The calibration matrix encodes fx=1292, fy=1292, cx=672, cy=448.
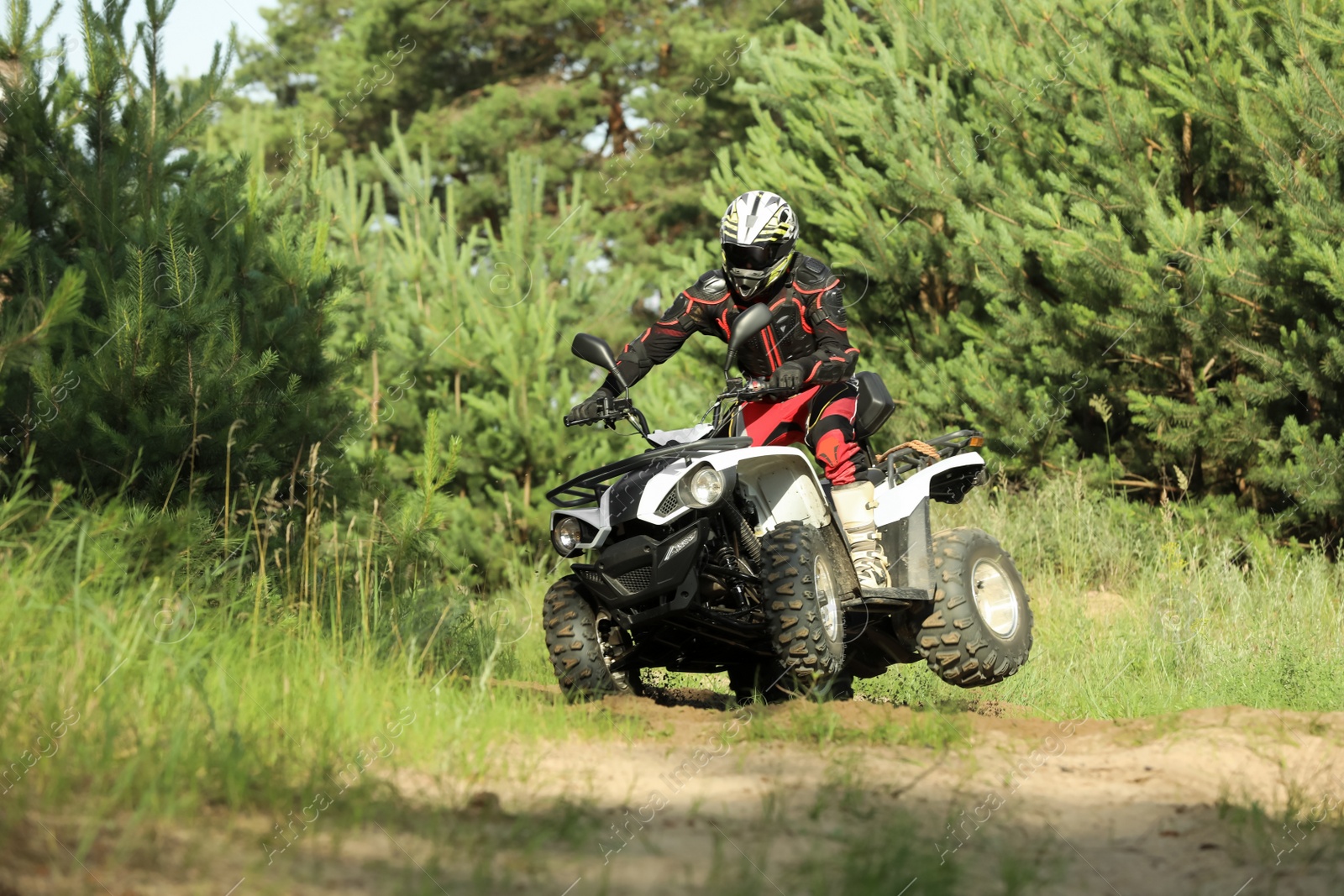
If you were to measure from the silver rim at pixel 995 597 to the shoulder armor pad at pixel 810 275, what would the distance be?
1.56m

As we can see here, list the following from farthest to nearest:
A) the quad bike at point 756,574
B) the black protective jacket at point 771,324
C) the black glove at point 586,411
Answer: the black protective jacket at point 771,324, the black glove at point 586,411, the quad bike at point 756,574

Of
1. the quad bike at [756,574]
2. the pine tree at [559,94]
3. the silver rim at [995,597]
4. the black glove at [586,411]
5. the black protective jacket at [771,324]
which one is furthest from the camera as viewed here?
the pine tree at [559,94]

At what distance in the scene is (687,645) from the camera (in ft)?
18.6

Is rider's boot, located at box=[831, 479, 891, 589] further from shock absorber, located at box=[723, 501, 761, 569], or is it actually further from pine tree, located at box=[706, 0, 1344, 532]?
pine tree, located at box=[706, 0, 1344, 532]

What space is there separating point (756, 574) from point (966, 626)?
1.24 meters

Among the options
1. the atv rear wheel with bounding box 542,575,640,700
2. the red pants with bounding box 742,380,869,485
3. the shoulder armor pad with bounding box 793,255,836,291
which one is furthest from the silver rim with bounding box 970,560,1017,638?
the atv rear wheel with bounding box 542,575,640,700

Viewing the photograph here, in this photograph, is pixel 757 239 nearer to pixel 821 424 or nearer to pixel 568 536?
pixel 821 424

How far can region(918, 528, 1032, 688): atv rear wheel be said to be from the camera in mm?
6004

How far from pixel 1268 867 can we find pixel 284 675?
3178mm

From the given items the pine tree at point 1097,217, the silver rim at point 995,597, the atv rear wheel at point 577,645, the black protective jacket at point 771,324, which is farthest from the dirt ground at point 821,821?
the pine tree at point 1097,217

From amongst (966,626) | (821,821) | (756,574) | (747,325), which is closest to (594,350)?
(747,325)

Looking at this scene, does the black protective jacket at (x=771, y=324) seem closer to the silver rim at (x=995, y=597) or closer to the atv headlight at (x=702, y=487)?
the atv headlight at (x=702, y=487)

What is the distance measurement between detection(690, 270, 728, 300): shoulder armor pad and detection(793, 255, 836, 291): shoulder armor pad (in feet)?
1.14

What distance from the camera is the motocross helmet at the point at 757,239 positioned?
19.4 feet
